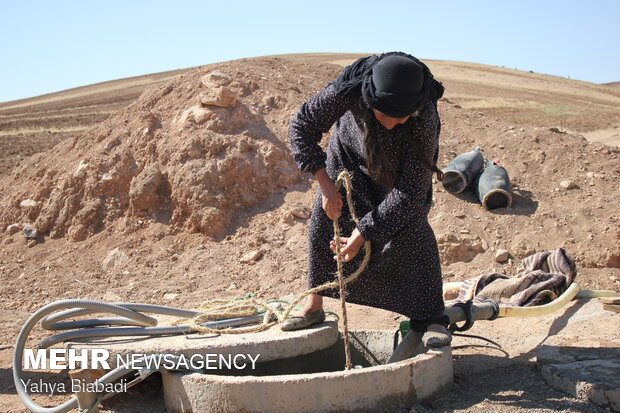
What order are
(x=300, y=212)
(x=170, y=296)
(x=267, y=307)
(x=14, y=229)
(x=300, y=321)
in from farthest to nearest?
(x=14, y=229) → (x=300, y=212) → (x=170, y=296) → (x=267, y=307) → (x=300, y=321)

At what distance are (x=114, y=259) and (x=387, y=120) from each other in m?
4.11

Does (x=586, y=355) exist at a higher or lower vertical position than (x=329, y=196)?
lower

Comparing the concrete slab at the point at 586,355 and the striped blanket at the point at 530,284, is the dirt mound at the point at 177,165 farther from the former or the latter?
the concrete slab at the point at 586,355

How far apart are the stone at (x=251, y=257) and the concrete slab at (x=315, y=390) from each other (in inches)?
113

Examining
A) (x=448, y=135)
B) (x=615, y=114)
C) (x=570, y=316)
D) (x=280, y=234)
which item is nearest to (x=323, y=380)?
(x=570, y=316)

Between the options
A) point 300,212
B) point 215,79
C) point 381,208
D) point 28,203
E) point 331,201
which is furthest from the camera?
point 215,79

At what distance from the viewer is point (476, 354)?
4.09 meters

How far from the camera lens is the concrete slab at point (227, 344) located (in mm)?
3346

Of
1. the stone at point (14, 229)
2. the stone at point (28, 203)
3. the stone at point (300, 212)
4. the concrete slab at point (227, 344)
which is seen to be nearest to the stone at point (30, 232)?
the stone at point (14, 229)

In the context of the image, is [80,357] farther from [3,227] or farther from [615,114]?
[615,114]

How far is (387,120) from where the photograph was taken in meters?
3.18

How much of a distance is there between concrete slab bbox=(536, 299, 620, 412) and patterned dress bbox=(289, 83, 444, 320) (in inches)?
26.0

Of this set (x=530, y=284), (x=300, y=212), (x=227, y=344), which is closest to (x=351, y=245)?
(x=227, y=344)

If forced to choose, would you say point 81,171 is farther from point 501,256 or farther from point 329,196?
point 329,196
